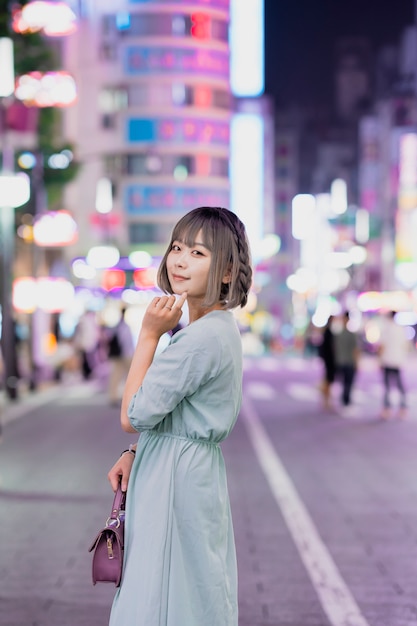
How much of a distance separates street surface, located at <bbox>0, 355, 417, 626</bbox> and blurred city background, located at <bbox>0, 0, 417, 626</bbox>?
0.03 meters

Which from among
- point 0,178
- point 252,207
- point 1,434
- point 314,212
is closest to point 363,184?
point 252,207

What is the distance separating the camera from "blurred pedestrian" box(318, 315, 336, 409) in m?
21.4

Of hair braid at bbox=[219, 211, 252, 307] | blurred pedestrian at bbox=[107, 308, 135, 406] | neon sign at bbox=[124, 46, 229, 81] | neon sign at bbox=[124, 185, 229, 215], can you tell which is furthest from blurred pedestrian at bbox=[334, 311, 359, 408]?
neon sign at bbox=[124, 46, 229, 81]

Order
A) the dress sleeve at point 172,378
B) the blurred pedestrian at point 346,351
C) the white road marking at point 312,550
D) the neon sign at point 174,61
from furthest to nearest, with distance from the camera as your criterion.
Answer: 1. the neon sign at point 174,61
2. the blurred pedestrian at point 346,351
3. the white road marking at point 312,550
4. the dress sleeve at point 172,378

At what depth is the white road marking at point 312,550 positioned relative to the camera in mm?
6184

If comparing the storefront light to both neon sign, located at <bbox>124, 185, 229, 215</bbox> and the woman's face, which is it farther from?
the woman's face

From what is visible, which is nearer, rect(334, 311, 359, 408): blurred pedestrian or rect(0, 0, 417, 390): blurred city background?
rect(334, 311, 359, 408): blurred pedestrian

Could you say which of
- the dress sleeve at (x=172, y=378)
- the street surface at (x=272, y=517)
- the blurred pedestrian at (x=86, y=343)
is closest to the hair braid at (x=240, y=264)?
the dress sleeve at (x=172, y=378)

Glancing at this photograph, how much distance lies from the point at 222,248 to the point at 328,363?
61.3 ft

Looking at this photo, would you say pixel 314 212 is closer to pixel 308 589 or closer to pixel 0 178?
pixel 0 178

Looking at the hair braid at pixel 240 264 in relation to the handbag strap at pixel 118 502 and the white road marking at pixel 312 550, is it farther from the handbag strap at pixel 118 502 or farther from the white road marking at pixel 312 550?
the white road marking at pixel 312 550

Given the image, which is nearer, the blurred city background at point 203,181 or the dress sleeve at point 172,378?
the dress sleeve at point 172,378

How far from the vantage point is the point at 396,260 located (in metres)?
72.8

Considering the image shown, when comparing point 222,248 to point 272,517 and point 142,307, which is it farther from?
point 142,307
